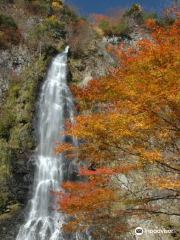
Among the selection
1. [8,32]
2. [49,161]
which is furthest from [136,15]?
[49,161]

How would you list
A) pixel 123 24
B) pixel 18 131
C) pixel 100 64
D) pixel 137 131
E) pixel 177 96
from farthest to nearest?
pixel 123 24, pixel 100 64, pixel 18 131, pixel 137 131, pixel 177 96

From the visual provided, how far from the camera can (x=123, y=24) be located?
37094 mm

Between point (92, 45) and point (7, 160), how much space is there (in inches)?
721

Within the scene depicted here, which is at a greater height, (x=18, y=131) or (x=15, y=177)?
(x=18, y=131)

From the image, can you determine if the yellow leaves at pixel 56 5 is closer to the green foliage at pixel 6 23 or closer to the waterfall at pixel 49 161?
the green foliage at pixel 6 23

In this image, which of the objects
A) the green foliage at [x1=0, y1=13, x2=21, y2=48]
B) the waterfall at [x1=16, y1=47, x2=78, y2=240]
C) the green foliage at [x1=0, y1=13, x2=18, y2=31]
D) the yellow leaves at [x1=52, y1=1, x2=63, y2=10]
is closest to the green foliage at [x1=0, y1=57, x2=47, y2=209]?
the waterfall at [x1=16, y1=47, x2=78, y2=240]

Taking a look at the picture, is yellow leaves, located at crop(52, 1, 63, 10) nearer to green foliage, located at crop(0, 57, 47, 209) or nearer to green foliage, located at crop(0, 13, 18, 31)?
green foliage, located at crop(0, 13, 18, 31)

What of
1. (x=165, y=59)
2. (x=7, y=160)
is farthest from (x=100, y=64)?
(x=165, y=59)

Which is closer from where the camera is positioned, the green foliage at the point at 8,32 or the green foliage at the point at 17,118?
the green foliage at the point at 17,118

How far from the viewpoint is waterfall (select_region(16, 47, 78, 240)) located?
1249 centimetres

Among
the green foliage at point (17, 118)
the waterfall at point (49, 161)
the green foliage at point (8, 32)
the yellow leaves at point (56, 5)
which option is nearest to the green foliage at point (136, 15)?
the yellow leaves at point (56, 5)

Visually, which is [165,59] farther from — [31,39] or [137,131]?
[31,39]

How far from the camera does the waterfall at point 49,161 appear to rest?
12487 millimetres

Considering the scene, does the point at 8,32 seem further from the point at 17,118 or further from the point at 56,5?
the point at 56,5
